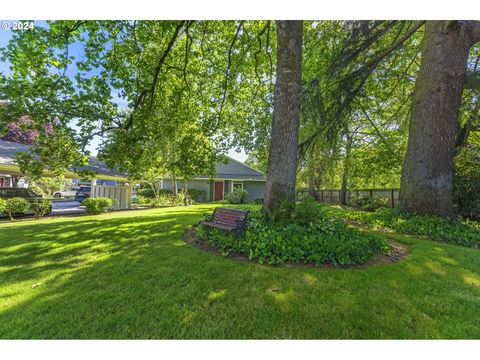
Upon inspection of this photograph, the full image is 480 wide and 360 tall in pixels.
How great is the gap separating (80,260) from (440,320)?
5305mm

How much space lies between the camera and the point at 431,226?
561 cm

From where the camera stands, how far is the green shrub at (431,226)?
199 inches

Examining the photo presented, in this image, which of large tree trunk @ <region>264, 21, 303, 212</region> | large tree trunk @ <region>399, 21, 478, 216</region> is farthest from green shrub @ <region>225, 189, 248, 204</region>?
large tree trunk @ <region>399, 21, 478, 216</region>

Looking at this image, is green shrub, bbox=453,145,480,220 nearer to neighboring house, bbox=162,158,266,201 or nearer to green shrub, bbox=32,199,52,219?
neighboring house, bbox=162,158,266,201

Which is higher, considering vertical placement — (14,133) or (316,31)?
(316,31)

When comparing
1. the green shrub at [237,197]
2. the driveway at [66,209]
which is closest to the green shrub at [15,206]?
the driveway at [66,209]

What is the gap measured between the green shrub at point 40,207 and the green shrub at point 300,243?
987 centimetres

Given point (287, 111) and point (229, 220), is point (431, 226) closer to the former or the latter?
point (287, 111)

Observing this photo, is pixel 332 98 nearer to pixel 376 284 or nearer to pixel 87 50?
pixel 376 284

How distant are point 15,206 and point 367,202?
1724 centimetres

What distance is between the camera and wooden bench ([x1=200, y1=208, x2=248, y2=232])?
15.5 ft

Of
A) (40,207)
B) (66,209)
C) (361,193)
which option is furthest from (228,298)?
(66,209)

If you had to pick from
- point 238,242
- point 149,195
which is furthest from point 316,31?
point 149,195

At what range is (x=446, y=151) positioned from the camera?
6.04m
